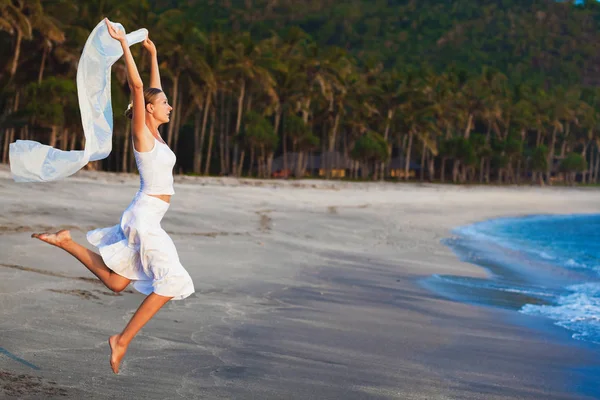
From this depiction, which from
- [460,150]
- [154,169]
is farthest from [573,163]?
[154,169]

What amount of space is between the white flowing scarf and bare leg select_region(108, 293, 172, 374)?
926 mm

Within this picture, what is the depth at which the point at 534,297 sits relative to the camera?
33.3 ft

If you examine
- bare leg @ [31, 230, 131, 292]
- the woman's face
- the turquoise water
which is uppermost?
the woman's face

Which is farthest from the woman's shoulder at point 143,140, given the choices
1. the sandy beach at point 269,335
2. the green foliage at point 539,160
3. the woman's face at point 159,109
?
the green foliage at point 539,160

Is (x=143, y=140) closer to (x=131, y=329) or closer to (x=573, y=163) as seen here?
(x=131, y=329)

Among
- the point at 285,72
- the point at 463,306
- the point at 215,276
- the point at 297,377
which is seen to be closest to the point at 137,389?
the point at 297,377

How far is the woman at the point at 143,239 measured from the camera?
4418 mm

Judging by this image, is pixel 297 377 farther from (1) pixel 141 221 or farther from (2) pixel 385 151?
(2) pixel 385 151

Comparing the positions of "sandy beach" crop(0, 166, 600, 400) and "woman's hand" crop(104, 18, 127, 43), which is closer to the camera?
"woman's hand" crop(104, 18, 127, 43)

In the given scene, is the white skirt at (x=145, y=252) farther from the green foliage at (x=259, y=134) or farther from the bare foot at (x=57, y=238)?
the green foliage at (x=259, y=134)

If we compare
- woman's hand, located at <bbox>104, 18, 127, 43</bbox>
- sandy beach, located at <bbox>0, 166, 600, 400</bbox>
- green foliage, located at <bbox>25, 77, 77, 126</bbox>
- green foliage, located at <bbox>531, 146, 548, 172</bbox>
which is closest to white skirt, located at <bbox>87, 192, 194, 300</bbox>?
sandy beach, located at <bbox>0, 166, 600, 400</bbox>

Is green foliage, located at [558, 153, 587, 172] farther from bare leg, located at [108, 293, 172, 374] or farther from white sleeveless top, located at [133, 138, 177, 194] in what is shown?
bare leg, located at [108, 293, 172, 374]

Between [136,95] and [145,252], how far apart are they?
0.89 m

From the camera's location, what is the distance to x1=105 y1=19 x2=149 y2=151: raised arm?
4.41m
